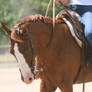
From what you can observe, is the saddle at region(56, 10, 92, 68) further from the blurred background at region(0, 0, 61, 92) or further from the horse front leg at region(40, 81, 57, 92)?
the blurred background at region(0, 0, 61, 92)

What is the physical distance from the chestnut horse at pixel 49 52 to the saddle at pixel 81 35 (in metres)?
0.07

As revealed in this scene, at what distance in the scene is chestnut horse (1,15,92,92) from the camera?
4090 millimetres

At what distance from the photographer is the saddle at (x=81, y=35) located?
182 inches

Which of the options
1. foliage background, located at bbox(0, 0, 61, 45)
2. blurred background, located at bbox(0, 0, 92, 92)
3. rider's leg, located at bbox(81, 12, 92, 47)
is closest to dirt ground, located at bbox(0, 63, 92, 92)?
blurred background, located at bbox(0, 0, 92, 92)

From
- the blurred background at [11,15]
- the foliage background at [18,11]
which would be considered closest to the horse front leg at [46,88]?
the blurred background at [11,15]

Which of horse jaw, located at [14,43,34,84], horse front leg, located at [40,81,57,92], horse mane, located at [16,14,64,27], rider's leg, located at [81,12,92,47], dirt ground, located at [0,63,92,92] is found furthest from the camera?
dirt ground, located at [0,63,92,92]

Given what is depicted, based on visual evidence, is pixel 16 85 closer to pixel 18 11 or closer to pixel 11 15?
pixel 11 15

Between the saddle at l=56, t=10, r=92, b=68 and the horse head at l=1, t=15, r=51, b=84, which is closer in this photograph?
the horse head at l=1, t=15, r=51, b=84

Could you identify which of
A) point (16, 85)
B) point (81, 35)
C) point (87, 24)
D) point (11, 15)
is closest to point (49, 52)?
point (81, 35)

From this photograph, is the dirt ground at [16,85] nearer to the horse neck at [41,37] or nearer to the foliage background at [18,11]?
the horse neck at [41,37]

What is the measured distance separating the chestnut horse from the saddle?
0.24ft

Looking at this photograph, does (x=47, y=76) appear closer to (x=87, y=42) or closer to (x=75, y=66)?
(x=75, y=66)

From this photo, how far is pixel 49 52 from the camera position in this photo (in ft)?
14.4

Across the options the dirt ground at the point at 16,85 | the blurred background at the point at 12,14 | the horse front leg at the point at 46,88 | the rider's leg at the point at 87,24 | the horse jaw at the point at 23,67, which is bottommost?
the blurred background at the point at 12,14
